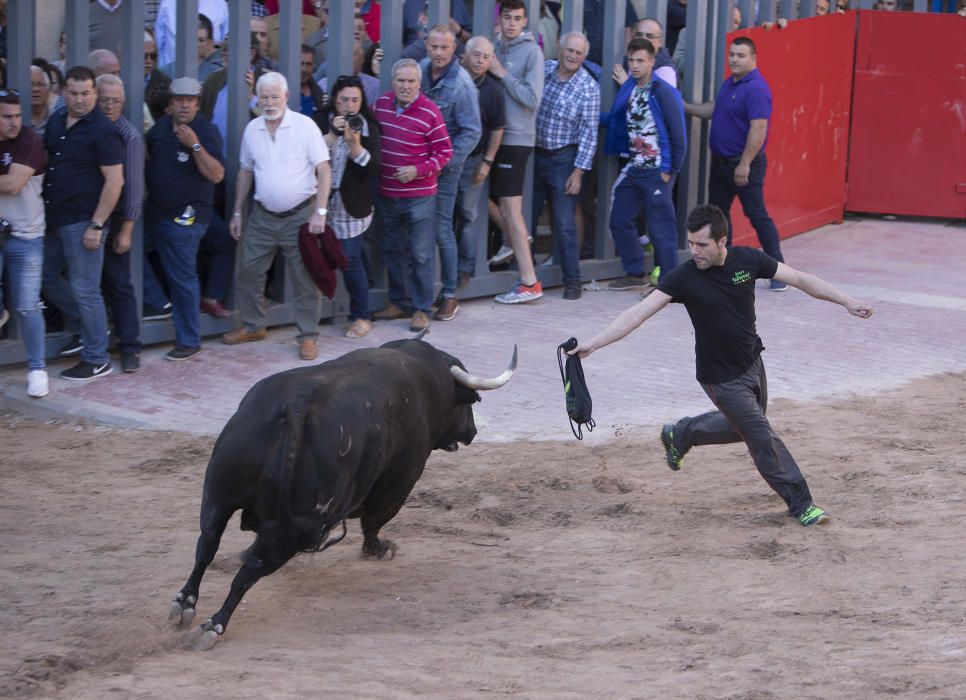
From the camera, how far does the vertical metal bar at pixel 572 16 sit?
40.9 feet

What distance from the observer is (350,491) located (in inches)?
238

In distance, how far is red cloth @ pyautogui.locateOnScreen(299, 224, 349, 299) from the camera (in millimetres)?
10453

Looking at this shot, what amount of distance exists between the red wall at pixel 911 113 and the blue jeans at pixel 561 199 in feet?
17.5

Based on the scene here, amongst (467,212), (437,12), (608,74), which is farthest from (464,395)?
(608,74)

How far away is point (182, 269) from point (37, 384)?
54.0 inches

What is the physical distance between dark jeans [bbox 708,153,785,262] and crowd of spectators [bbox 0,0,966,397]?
0.04 meters

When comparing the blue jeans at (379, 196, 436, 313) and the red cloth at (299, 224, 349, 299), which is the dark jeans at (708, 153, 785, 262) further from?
the red cloth at (299, 224, 349, 299)

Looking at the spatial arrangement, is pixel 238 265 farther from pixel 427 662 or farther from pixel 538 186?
pixel 427 662

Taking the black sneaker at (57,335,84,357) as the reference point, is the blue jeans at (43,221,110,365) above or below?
above

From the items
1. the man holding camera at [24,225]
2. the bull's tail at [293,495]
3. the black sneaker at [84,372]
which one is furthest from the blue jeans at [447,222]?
the bull's tail at [293,495]

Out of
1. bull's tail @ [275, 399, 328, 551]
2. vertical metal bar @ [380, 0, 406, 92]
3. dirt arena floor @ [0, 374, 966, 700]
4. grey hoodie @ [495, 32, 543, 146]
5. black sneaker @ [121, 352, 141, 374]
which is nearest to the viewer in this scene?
dirt arena floor @ [0, 374, 966, 700]

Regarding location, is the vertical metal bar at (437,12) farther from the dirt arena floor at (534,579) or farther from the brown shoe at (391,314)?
the dirt arena floor at (534,579)

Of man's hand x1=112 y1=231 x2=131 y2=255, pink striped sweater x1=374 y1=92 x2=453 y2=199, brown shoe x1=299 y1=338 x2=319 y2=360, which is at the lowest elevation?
brown shoe x1=299 y1=338 x2=319 y2=360

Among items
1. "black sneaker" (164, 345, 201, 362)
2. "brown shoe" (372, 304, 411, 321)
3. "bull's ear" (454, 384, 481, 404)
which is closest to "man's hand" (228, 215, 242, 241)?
"black sneaker" (164, 345, 201, 362)
